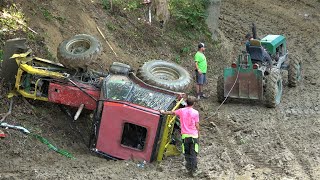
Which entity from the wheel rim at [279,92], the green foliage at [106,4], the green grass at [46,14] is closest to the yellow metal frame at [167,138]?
the wheel rim at [279,92]

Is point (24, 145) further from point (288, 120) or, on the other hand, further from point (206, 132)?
point (288, 120)

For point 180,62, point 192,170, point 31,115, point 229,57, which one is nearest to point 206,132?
point 192,170

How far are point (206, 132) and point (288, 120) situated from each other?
2.01 metres

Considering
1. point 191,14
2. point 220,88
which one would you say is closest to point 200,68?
point 220,88

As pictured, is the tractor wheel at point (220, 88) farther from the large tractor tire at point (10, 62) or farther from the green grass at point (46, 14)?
the large tractor tire at point (10, 62)

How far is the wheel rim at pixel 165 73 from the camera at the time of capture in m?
11.2

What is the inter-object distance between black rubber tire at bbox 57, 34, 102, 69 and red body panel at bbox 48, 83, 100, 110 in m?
0.53

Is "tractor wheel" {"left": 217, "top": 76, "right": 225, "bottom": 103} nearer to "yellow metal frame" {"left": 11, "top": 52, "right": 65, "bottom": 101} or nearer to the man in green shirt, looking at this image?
the man in green shirt

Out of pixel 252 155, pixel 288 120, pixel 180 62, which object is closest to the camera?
pixel 252 155

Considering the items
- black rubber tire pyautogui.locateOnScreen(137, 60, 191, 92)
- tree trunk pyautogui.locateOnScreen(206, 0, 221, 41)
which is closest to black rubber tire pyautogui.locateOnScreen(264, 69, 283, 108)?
black rubber tire pyautogui.locateOnScreen(137, 60, 191, 92)

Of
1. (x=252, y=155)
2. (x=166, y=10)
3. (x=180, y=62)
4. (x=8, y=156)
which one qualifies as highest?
(x=166, y=10)

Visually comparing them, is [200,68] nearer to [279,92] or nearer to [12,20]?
[279,92]

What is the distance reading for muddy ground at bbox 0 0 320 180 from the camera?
27.7ft

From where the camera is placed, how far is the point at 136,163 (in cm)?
875
